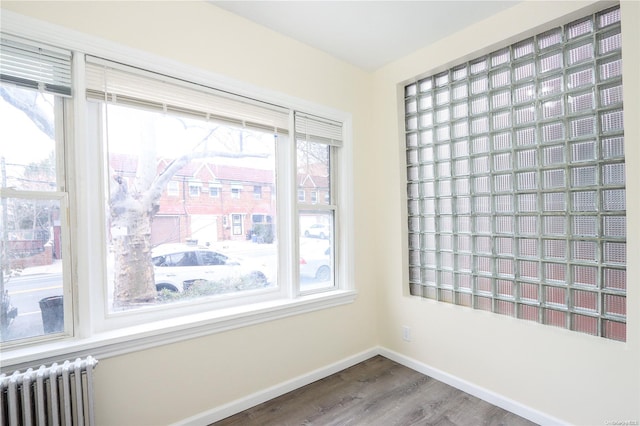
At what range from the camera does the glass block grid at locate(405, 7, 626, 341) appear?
1804 mm

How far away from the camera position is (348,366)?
2734mm

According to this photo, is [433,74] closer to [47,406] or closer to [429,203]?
[429,203]

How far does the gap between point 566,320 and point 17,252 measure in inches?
122

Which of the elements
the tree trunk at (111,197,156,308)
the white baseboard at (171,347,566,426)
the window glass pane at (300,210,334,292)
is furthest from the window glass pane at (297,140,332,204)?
the white baseboard at (171,347,566,426)

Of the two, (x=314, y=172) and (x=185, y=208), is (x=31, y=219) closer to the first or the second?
(x=185, y=208)

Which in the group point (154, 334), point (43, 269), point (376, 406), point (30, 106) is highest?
point (30, 106)

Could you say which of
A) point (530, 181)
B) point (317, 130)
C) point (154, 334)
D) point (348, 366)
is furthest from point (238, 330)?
point (530, 181)

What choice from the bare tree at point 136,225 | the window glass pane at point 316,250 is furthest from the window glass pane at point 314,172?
the bare tree at point 136,225

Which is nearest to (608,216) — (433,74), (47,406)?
(433,74)

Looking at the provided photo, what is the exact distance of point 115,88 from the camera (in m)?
1.72

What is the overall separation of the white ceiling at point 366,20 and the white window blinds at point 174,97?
0.58m

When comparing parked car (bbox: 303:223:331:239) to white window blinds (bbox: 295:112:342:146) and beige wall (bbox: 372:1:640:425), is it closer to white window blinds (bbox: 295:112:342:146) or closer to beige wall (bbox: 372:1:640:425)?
beige wall (bbox: 372:1:640:425)

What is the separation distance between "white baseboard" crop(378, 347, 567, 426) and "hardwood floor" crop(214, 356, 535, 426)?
4cm

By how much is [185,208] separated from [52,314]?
873mm
